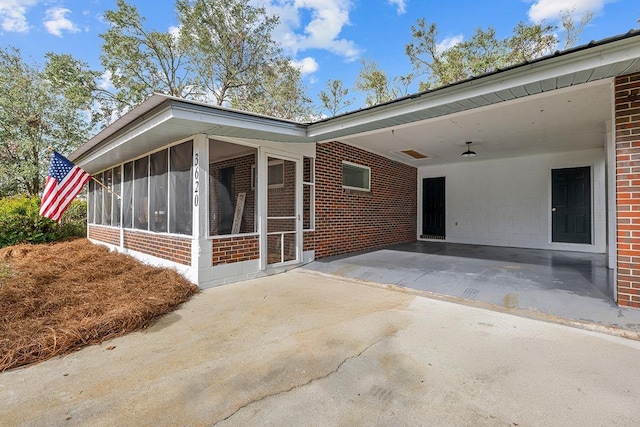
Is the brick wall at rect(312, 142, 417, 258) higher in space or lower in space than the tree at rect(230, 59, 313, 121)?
lower

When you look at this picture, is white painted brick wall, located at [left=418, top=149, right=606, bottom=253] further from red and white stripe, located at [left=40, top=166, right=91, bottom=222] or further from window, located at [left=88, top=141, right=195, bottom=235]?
red and white stripe, located at [left=40, top=166, right=91, bottom=222]

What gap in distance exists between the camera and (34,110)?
11.5 m

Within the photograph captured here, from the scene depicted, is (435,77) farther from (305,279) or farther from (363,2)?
(305,279)

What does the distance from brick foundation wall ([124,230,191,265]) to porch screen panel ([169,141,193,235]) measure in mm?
197

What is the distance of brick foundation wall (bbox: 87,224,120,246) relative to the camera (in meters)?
7.08

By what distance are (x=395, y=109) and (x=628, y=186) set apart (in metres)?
2.73

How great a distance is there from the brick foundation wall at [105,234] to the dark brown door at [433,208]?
932 cm

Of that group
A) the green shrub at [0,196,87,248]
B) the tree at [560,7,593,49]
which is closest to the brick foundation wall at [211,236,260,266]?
the green shrub at [0,196,87,248]

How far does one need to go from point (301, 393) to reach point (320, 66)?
623 inches

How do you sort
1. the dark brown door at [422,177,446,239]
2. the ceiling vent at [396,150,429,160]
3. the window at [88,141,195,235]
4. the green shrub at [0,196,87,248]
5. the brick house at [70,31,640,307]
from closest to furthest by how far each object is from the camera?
the brick house at [70,31,640,307] < the window at [88,141,195,235] < the ceiling vent at [396,150,429,160] < the green shrub at [0,196,87,248] < the dark brown door at [422,177,446,239]

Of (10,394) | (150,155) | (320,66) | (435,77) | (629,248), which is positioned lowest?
(10,394)

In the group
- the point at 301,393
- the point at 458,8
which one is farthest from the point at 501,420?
the point at 458,8

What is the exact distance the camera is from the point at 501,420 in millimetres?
1629

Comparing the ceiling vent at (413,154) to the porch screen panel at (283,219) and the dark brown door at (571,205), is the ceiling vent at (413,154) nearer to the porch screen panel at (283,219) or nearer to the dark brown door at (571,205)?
the dark brown door at (571,205)
